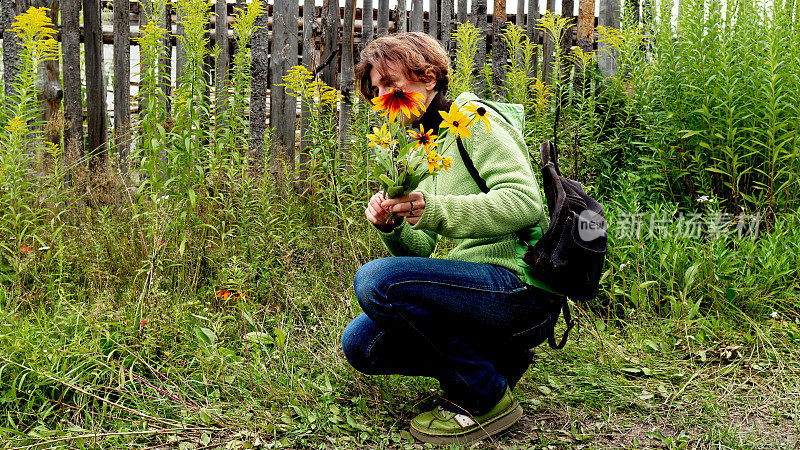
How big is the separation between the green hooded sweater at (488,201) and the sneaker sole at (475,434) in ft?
1.80

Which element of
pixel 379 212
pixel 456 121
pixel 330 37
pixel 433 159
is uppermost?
pixel 330 37

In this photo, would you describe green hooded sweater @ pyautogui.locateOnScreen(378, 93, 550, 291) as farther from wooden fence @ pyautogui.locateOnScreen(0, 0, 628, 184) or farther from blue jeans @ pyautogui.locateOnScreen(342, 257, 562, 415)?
wooden fence @ pyautogui.locateOnScreen(0, 0, 628, 184)

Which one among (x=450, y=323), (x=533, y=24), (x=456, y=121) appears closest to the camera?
(x=456, y=121)

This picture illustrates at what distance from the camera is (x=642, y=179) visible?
13.7ft

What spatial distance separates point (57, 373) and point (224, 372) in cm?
61

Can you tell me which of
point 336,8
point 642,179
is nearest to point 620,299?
point 642,179

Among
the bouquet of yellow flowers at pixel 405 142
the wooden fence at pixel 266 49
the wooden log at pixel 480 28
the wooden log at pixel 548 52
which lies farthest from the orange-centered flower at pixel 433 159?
the wooden log at pixel 548 52

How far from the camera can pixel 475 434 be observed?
2363mm

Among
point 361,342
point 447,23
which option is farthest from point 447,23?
point 361,342

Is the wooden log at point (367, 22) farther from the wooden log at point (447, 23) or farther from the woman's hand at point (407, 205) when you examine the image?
the woman's hand at point (407, 205)

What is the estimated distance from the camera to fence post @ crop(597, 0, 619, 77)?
5180 millimetres

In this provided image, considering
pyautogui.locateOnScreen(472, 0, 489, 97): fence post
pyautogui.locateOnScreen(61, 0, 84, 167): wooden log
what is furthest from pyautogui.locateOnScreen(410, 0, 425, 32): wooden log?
pyautogui.locateOnScreen(61, 0, 84, 167): wooden log

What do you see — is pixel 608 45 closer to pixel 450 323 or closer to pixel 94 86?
pixel 450 323

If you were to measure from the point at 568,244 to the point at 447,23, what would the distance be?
3.73 metres
